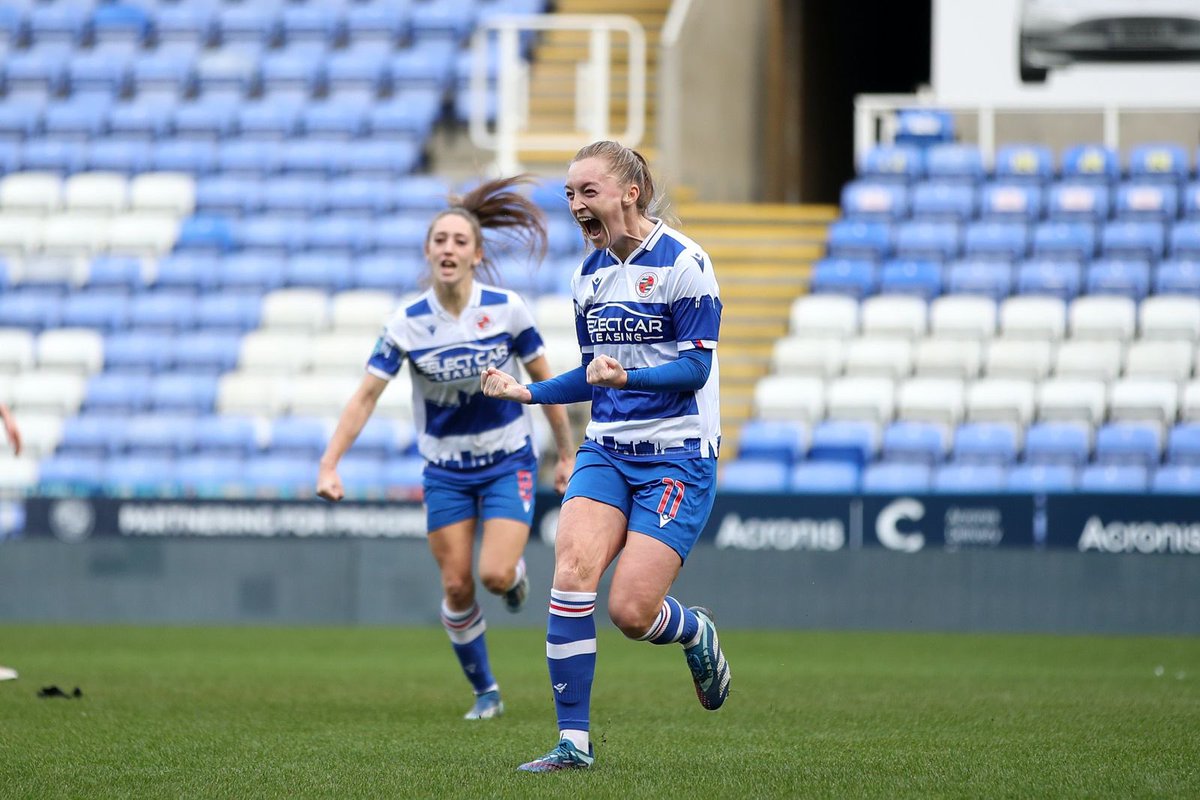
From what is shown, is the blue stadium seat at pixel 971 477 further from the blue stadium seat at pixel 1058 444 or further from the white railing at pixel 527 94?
the white railing at pixel 527 94

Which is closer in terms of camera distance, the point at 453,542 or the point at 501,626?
the point at 453,542

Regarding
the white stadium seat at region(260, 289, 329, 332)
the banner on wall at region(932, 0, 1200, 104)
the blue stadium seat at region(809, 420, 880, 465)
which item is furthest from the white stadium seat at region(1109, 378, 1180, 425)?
the white stadium seat at region(260, 289, 329, 332)

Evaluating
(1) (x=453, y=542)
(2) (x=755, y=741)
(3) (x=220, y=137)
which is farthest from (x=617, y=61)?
(2) (x=755, y=741)

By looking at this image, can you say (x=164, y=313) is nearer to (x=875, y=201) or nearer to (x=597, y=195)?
(x=875, y=201)

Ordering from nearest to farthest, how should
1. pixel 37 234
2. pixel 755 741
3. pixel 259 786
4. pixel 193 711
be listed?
pixel 259 786 → pixel 755 741 → pixel 193 711 → pixel 37 234

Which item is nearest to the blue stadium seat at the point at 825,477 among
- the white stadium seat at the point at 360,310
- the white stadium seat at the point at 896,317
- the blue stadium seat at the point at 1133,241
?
the white stadium seat at the point at 896,317

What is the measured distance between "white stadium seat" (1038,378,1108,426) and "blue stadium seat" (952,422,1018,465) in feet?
1.52

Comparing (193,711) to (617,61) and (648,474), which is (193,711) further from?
(617,61)

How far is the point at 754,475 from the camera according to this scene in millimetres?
16094

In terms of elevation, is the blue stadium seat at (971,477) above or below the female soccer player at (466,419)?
below

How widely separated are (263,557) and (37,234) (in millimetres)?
7392

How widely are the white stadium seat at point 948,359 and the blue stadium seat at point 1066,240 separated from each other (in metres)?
1.60

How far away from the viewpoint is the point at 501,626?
589 inches

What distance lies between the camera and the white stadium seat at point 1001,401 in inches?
639
